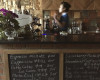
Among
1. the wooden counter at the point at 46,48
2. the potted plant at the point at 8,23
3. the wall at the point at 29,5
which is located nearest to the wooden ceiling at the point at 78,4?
the wall at the point at 29,5

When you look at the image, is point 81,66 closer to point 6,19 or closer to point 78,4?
point 6,19

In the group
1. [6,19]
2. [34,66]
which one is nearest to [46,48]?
[34,66]

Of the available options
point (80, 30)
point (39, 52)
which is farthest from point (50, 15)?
point (39, 52)

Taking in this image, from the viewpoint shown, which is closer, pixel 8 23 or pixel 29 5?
pixel 8 23

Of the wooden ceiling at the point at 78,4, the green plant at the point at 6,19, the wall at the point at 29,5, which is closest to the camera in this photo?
the green plant at the point at 6,19

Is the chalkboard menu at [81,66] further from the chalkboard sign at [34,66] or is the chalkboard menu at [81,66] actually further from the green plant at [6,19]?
the green plant at [6,19]

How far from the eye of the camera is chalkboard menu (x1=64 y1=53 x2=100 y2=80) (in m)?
1.74

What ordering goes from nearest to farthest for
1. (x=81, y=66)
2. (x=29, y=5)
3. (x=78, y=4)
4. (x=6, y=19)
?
1. (x=6, y=19)
2. (x=81, y=66)
3. (x=78, y=4)
4. (x=29, y=5)

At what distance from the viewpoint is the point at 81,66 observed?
1769mm

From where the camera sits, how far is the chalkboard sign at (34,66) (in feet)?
5.67

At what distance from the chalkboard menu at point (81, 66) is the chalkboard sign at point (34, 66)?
16 cm

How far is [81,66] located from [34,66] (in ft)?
2.31

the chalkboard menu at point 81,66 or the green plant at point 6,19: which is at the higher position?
the green plant at point 6,19

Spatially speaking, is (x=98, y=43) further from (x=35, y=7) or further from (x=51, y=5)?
(x=35, y=7)
